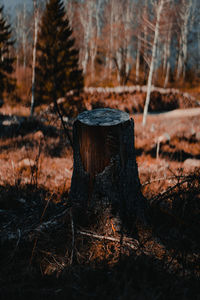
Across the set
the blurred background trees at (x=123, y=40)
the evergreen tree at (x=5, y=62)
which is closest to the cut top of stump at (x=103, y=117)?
the blurred background trees at (x=123, y=40)

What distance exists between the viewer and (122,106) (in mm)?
16359

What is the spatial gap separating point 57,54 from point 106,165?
18.1m

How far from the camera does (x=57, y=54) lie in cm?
1734

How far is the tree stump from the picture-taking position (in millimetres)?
1419

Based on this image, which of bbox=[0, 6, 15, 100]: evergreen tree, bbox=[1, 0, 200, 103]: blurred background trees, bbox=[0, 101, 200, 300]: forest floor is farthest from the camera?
bbox=[1, 0, 200, 103]: blurred background trees

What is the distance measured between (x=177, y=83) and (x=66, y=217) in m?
24.7

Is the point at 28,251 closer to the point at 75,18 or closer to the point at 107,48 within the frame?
the point at 107,48

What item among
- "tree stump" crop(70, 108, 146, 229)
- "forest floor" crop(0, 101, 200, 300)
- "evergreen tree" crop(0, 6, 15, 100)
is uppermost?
"evergreen tree" crop(0, 6, 15, 100)

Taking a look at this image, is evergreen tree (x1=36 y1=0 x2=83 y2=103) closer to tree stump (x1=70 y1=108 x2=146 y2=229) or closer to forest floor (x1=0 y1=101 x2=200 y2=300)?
tree stump (x1=70 y1=108 x2=146 y2=229)

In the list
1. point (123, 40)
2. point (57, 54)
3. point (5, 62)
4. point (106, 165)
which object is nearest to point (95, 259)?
point (106, 165)

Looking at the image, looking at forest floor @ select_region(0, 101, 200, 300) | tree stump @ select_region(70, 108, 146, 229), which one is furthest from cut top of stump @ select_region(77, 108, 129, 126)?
forest floor @ select_region(0, 101, 200, 300)

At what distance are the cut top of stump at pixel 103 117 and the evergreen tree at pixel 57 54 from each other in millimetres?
16035

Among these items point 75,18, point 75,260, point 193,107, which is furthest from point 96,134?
point 75,18

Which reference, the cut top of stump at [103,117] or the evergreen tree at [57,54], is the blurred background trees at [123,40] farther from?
the cut top of stump at [103,117]
